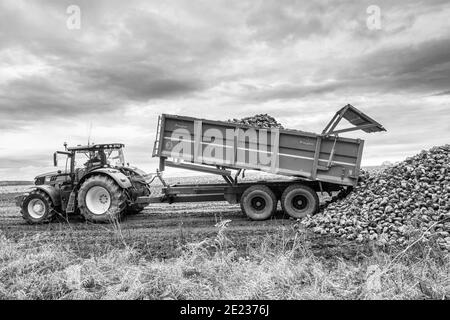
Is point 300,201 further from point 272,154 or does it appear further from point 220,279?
point 220,279

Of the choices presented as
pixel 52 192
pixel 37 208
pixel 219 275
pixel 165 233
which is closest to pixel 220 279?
pixel 219 275

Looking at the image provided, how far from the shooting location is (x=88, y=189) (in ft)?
35.9

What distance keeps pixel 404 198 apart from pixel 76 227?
7.92 meters

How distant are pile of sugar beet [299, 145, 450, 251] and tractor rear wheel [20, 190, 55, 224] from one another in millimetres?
6921

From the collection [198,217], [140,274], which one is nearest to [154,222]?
[198,217]

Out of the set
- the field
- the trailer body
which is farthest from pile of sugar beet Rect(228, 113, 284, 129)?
the field

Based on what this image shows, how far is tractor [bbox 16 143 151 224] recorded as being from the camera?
10.9 metres

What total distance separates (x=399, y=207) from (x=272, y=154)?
128 inches

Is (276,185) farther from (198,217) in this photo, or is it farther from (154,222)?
(154,222)

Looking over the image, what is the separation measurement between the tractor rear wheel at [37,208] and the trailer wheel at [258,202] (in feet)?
17.6

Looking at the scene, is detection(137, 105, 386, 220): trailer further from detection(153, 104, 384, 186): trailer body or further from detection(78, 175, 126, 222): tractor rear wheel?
detection(78, 175, 126, 222): tractor rear wheel

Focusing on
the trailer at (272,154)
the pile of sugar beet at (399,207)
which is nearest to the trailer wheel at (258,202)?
the trailer at (272,154)

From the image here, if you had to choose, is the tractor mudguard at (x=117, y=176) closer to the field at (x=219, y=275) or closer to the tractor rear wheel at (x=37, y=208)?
the tractor rear wheel at (x=37, y=208)

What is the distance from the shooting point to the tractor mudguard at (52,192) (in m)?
11.4
